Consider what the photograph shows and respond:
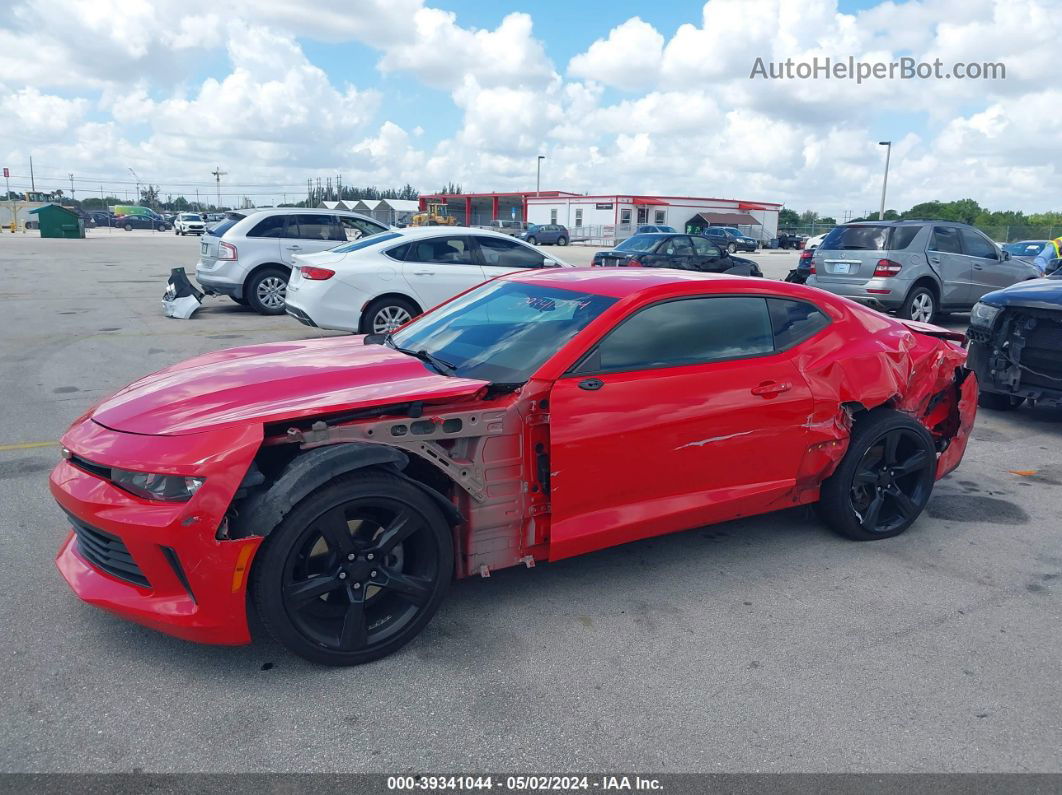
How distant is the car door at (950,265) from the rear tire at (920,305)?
0.22 meters

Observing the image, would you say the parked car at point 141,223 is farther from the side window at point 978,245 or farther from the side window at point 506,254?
the side window at point 978,245

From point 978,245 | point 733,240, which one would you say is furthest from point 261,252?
point 733,240

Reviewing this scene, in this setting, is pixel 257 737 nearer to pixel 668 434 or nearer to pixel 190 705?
pixel 190 705

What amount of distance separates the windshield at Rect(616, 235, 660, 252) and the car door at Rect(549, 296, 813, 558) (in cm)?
1492

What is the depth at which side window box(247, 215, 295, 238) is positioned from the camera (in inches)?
518

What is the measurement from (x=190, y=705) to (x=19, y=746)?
0.52 m

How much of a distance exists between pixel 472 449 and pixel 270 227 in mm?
11042

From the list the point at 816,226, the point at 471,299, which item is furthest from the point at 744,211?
the point at 471,299

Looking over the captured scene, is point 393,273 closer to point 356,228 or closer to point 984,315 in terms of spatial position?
point 356,228

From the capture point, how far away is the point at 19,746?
269 centimetres

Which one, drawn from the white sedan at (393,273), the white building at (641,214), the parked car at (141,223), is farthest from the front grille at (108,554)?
the parked car at (141,223)

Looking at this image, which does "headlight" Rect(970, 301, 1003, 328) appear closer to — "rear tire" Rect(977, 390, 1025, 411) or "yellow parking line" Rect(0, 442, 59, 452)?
"rear tire" Rect(977, 390, 1025, 411)

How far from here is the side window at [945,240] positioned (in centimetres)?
1291

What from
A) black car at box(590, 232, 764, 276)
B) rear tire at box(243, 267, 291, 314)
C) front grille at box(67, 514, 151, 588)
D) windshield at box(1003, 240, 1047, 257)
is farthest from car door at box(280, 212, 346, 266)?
windshield at box(1003, 240, 1047, 257)
